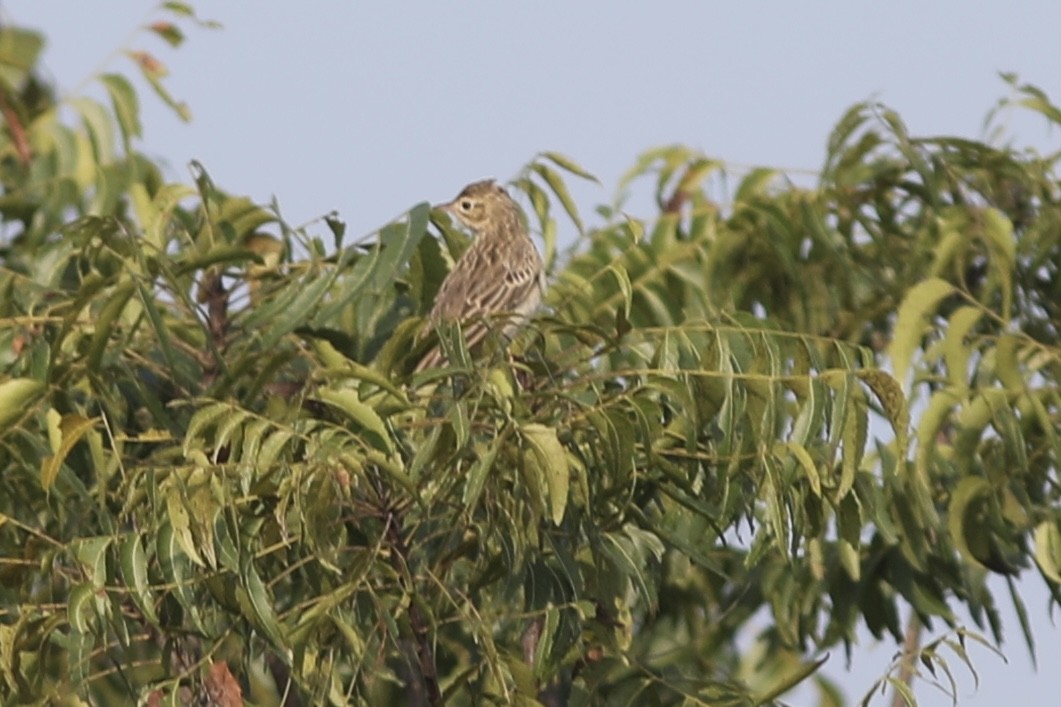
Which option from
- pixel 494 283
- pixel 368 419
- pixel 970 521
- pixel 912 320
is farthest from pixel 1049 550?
pixel 494 283

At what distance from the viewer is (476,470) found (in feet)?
14.8

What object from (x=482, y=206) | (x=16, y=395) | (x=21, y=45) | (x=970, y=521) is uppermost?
(x=16, y=395)

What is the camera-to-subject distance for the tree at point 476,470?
4711mm

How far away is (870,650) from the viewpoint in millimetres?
7637

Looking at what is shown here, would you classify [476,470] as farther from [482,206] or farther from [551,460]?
[482,206]

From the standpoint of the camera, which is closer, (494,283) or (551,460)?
(551,460)

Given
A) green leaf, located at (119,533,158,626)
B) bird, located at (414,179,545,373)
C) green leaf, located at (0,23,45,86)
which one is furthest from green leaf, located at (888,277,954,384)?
green leaf, located at (0,23,45,86)

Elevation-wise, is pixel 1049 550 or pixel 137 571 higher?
pixel 137 571

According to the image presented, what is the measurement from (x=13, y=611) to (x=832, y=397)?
185 cm

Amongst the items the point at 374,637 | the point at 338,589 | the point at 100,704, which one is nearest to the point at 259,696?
the point at 100,704

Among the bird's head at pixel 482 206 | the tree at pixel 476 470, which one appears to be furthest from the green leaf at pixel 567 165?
the bird's head at pixel 482 206

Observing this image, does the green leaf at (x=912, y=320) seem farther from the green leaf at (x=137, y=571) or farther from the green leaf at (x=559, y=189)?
the green leaf at (x=137, y=571)

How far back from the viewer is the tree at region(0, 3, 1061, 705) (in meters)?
4.71

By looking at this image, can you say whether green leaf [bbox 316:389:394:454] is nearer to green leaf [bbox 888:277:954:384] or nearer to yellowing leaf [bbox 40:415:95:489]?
yellowing leaf [bbox 40:415:95:489]
